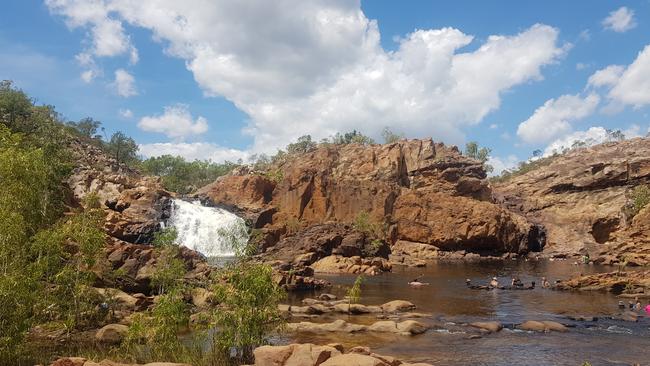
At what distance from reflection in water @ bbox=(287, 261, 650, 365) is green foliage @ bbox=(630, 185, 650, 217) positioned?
40117 millimetres

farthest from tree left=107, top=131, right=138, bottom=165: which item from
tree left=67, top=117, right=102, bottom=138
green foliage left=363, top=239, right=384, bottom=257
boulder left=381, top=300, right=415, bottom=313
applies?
boulder left=381, top=300, right=415, bottom=313

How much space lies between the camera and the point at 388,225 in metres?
99.4

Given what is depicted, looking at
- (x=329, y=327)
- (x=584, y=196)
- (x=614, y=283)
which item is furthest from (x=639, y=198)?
(x=329, y=327)

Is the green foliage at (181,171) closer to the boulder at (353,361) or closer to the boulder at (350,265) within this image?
the boulder at (350,265)

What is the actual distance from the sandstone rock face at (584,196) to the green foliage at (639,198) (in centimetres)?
257

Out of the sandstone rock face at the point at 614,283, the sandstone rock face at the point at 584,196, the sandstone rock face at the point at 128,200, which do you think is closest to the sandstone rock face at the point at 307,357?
the sandstone rock face at the point at 614,283

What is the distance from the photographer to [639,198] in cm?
9281

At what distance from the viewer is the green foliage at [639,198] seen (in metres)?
91.4

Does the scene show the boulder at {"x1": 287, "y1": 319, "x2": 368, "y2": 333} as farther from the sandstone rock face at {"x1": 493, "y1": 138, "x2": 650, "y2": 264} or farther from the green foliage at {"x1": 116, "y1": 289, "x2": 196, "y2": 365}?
the sandstone rock face at {"x1": 493, "y1": 138, "x2": 650, "y2": 264}

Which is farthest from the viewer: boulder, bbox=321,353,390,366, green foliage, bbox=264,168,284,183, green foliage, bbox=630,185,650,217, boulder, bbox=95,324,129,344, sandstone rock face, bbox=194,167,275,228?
green foliage, bbox=264,168,284,183

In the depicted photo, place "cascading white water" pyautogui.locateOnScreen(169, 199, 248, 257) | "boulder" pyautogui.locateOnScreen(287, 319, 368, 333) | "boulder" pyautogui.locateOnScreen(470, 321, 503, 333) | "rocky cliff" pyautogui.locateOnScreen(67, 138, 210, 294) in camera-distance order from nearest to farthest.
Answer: "boulder" pyautogui.locateOnScreen(287, 319, 368, 333) → "boulder" pyautogui.locateOnScreen(470, 321, 503, 333) → "rocky cliff" pyautogui.locateOnScreen(67, 138, 210, 294) → "cascading white water" pyautogui.locateOnScreen(169, 199, 248, 257)

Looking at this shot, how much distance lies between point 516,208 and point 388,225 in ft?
110

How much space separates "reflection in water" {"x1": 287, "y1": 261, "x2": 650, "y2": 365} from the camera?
2512 centimetres

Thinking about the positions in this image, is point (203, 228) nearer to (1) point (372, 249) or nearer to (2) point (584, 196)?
(1) point (372, 249)
